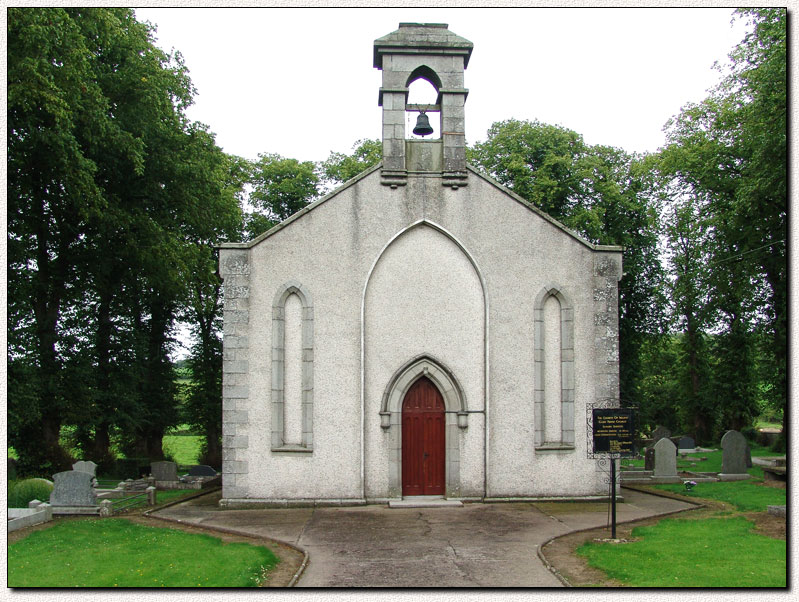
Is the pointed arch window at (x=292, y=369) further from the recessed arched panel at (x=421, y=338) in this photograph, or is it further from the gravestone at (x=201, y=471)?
the gravestone at (x=201, y=471)

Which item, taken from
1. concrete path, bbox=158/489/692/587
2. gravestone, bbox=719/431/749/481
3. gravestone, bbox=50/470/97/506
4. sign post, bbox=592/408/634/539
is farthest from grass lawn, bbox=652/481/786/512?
gravestone, bbox=50/470/97/506

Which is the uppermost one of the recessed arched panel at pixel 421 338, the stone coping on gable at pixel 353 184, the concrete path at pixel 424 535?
the stone coping on gable at pixel 353 184

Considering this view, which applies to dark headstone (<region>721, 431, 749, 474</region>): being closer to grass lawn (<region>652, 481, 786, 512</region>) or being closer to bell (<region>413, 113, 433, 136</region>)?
grass lawn (<region>652, 481, 786, 512</region>)

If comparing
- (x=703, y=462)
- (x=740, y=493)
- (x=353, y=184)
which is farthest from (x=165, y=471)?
(x=703, y=462)

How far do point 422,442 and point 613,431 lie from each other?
17.6ft

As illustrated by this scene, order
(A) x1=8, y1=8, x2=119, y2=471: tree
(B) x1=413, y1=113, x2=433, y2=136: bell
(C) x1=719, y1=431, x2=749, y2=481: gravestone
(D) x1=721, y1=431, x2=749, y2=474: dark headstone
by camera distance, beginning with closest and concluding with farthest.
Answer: (B) x1=413, y1=113, x2=433, y2=136: bell, (A) x1=8, y1=8, x2=119, y2=471: tree, (C) x1=719, y1=431, x2=749, y2=481: gravestone, (D) x1=721, y1=431, x2=749, y2=474: dark headstone

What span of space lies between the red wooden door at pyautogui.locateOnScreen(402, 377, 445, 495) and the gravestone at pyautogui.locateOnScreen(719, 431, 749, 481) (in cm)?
1121

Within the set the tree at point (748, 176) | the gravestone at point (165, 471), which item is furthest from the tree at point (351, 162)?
the gravestone at point (165, 471)

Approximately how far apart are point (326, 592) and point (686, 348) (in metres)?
38.7

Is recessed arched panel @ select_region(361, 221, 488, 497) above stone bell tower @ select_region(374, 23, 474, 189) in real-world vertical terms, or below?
below

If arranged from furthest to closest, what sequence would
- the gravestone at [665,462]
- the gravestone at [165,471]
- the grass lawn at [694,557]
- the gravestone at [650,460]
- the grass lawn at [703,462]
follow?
the grass lawn at [703,462] → the gravestone at [650,460] → the gravestone at [165,471] → the gravestone at [665,462] → the grass lawn at [694,557]

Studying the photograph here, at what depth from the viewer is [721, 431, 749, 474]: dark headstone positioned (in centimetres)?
2423

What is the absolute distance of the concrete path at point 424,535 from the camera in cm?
1068

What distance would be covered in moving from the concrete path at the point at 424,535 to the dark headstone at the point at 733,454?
252 inches
